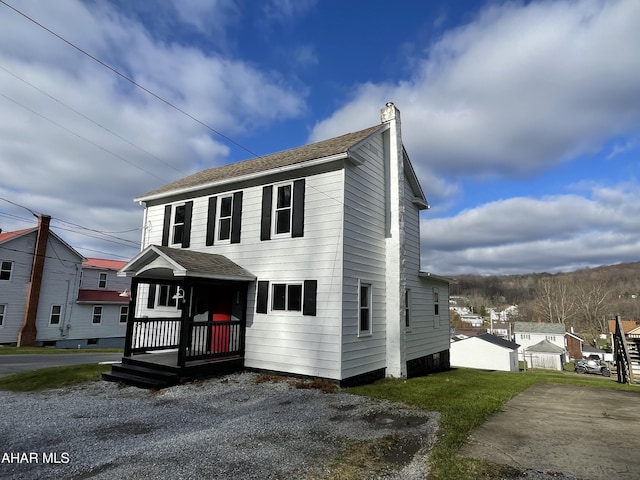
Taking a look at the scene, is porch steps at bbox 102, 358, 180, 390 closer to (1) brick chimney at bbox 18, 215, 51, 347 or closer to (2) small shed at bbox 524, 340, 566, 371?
(1) brick chimney at bbox 18, 215, 51, 347

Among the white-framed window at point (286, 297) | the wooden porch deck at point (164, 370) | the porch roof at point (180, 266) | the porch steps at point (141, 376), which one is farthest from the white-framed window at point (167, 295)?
the white-framed window at point (286, 297)

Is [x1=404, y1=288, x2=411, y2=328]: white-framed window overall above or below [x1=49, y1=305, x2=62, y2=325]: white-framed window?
above

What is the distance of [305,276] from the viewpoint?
1005 centimetres

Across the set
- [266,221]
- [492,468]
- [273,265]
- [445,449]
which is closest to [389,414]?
[445,449]

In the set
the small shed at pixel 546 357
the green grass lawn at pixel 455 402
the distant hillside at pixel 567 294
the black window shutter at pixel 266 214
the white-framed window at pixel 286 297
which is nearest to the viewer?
the green grass lawn at pixel 455 402

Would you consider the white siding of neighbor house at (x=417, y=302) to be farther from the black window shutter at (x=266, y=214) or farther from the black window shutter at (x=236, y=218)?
the black window shutter at (x=236, y=218)

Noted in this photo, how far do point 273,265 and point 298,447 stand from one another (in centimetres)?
615

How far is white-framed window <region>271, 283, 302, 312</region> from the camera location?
400 inches

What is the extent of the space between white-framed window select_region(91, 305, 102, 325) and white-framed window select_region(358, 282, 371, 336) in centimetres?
2797

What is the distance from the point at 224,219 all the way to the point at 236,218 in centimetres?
65

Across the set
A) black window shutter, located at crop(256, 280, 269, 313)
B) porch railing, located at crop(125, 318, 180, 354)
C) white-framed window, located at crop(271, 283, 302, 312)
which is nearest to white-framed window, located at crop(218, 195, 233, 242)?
black window shutter, located at crop(256, 280, 269, 313)

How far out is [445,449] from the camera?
4.91 metres

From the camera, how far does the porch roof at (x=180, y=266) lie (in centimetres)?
938

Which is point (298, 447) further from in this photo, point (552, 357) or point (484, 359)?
point (552, 357)
